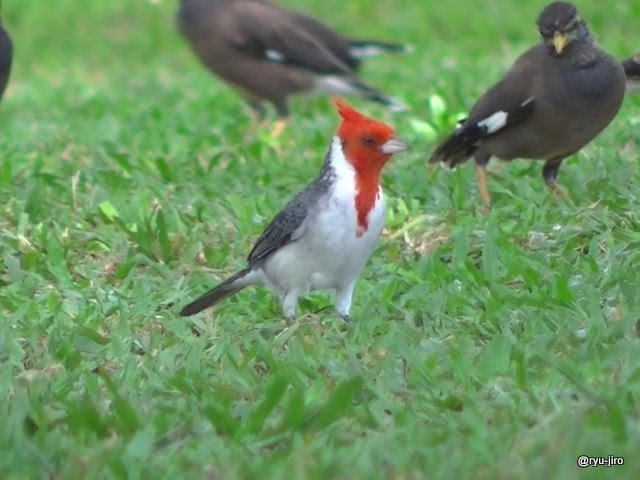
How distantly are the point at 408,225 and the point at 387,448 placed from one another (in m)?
2.72

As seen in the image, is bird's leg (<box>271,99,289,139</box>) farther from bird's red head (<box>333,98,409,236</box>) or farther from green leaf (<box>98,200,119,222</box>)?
bird's red head (<box>333,98,409,236</box>)

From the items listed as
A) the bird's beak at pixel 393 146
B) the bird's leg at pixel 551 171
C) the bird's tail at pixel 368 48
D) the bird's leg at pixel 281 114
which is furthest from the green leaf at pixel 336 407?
the bird's tail at pixel 368 48

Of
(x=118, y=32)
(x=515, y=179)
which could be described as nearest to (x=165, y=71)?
(x=118, y=32)

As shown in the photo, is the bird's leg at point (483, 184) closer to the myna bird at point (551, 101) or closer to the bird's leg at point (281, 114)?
the myna bird at point (551, 101)

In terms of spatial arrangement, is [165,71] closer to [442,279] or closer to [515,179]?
[515,179]

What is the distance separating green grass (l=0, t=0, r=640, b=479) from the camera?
14.2 ft

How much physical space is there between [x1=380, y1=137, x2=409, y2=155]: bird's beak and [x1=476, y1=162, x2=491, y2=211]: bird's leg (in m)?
1.54

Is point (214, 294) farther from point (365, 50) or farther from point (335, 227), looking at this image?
point (365, 50)

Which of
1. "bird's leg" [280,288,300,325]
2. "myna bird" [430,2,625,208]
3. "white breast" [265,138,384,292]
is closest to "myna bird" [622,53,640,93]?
"myna bird" [430,2,625,208]

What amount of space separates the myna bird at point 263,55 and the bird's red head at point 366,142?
5892 mm

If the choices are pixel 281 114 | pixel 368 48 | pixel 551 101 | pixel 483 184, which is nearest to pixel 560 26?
pixel 551 101

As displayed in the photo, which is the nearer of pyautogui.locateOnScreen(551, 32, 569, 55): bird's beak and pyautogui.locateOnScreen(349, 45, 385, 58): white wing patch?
pyautogui.locateOnScreen(551, 32, 569, 55): bird's beak

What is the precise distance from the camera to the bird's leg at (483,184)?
7.22 metres

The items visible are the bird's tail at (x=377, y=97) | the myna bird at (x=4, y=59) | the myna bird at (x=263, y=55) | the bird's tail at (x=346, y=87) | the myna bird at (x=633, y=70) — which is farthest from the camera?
the myna bird at (x=263, y=55)
